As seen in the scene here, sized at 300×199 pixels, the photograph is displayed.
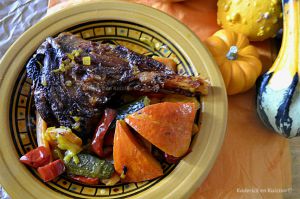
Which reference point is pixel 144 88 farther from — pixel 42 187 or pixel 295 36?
pixel 295 36

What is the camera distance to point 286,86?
4.31 ft

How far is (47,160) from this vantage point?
1.20 m

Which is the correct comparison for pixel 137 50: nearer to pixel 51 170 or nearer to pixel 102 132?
pixel 102 132

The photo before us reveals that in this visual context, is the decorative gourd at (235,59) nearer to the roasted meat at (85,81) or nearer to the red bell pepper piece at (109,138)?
the roasted meat at (85,81)

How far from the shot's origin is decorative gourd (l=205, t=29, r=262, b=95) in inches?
57.0

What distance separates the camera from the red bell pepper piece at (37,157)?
1.19 metres

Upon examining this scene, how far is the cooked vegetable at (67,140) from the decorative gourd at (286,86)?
75 cm

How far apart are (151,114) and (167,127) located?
2.7 inches

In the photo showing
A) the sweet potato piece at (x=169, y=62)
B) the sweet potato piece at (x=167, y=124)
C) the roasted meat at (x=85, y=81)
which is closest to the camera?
the sweet potato piece at (x=167, y=124)

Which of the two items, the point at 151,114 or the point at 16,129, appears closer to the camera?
the point at 151,114

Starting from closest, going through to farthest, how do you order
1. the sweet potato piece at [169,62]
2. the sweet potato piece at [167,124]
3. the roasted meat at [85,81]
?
the sweet potato piece at [167,124]
the roasted meat at [85,81]
the sweet potato piece at [169,62]

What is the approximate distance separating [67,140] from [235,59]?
2.54 ft

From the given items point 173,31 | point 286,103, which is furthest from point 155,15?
point 286,103

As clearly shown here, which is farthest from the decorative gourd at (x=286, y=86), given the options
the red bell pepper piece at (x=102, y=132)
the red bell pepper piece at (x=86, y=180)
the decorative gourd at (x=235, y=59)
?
the red bell pepper piece at (x=86, y=180)
